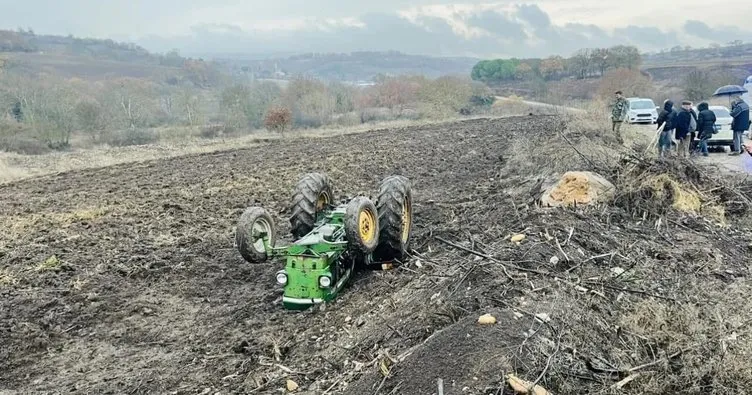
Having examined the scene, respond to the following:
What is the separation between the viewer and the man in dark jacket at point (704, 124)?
571 inches

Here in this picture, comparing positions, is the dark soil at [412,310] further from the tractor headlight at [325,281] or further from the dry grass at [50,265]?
the tractor headlight at [325,281]

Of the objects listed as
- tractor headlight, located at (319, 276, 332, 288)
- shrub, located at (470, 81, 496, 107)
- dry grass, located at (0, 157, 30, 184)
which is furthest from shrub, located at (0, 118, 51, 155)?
shrub, located at (470, 81, 496, 107)

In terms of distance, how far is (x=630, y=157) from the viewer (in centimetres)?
996

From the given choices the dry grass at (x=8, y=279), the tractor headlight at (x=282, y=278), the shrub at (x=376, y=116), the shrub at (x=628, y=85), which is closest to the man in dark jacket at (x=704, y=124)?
the tractor headlight at (x=282, y=278)

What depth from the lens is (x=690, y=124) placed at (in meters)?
13.5

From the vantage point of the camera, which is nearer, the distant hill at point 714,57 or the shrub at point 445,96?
the shrub at point 445,96

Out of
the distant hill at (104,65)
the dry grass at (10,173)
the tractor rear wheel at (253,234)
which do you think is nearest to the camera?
the tractor rear wheel at (253,234)

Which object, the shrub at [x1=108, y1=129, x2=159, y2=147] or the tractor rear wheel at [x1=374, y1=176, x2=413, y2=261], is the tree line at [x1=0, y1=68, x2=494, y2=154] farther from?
the tractor rear wheel at [x1=374, y1=176, x2=413, y2=261]

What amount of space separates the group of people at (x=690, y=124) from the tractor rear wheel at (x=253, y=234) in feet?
28.9

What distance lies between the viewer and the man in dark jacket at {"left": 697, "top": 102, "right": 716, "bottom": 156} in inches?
571

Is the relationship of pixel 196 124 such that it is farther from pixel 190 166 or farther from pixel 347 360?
pixel 347 360

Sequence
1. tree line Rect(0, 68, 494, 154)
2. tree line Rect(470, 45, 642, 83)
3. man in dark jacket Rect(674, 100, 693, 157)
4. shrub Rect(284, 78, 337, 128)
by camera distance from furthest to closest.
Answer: tree line Rect(470, 45, 642, 83), shrub Rect(284, 78, 337, 128), tree line Rect(0, 68, 494, 154), man in dark jacket Rect(674, 100, 693, 157)

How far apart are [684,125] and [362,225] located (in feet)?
33.1

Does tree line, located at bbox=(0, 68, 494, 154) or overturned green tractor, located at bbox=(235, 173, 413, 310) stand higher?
overturned green tractor, located at bbox=(235, 173, 413, 310)
